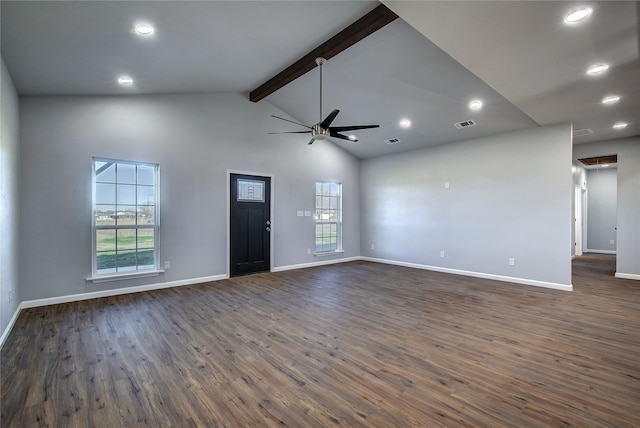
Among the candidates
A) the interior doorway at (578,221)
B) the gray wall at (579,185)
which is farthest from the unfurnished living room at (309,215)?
the interior doorway at (578,221)

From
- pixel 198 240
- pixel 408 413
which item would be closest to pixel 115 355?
pixel 408 413

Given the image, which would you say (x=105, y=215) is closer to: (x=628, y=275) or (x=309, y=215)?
(x=309, y=215)

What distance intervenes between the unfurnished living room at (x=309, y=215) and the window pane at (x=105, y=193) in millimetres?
21

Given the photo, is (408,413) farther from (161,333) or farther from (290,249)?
(290,249)

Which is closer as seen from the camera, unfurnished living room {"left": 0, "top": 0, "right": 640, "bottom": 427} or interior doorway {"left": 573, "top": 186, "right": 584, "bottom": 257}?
unfurnished living room {"left": 0, "top": 0, "right": 640, "bottom": 427}

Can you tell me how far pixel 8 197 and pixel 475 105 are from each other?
640cm

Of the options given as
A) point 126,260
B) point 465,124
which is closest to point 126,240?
point 126,260

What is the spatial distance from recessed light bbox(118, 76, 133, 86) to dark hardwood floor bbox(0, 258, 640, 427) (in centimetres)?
308

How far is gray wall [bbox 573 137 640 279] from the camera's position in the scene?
583 centimetres

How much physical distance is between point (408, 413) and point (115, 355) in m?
2.50

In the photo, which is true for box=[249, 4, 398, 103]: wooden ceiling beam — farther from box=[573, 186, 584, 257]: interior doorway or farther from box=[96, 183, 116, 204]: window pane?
box=[573, 186, 584, 257]: interior doorway

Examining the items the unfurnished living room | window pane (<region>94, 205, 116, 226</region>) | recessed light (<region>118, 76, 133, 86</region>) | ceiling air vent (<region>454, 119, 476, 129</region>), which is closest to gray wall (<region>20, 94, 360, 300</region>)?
the unfurnished living room

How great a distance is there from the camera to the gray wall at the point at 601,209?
932cm

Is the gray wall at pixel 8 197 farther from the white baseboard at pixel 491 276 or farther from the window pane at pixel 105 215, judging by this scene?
the white baseboard at pixel 491 276
